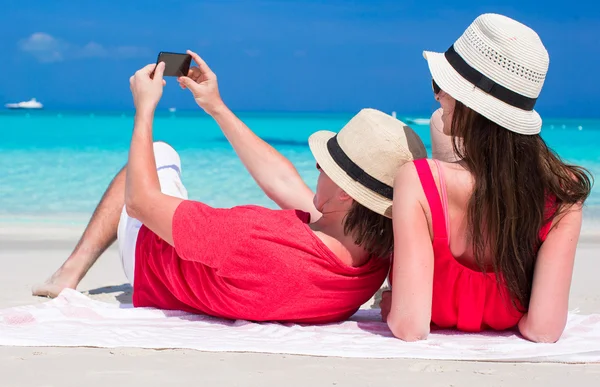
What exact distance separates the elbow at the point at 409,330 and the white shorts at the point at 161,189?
129 cm

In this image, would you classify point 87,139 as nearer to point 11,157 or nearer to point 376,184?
point 11,157

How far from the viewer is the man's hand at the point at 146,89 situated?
10.4ft

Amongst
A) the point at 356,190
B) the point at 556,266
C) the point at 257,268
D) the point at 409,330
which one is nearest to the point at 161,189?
the point at 257,268

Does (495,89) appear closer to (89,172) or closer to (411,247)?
(411,247)

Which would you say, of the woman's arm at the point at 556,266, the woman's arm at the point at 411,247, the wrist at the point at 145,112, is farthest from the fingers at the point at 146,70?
the woman's arm at the point at 556,266

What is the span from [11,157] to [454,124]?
17.1 metres

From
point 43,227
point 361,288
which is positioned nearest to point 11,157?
point 43,227

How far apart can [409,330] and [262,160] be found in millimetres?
1269

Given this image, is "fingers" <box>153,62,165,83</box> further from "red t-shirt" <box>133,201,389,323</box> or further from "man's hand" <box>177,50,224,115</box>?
"red t-shirt" <box>133,201,389,323</box>

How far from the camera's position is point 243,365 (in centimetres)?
271

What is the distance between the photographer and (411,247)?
108 inches

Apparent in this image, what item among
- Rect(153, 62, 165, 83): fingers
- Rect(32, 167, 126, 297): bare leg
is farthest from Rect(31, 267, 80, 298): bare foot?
Rect(153, 62, 165, 83): fingers

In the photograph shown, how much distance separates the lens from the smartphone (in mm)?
3424

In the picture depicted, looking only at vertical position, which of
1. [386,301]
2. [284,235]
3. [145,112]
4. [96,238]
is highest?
[145,112]
